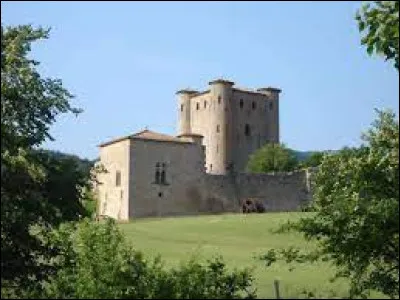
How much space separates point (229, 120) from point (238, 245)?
62.6 meters

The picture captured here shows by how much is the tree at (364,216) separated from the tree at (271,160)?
72.8 meters

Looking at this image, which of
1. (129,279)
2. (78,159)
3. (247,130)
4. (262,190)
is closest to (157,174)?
(262,190)

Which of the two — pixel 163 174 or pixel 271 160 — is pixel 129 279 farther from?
pixel 271 160

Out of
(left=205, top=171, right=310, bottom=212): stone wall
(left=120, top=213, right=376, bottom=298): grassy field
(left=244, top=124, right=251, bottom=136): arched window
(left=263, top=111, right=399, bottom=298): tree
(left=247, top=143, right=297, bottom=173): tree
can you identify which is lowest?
(left=120, top=213, right=376, bottom=298): grassy field

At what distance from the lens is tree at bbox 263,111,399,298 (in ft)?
40.9

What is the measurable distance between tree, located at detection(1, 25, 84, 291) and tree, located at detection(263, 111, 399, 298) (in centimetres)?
432

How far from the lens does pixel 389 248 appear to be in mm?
12664

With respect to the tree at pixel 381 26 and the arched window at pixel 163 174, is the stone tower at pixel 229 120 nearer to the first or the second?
the arched window at pixel 163 174

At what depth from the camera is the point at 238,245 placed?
30844 millimetres

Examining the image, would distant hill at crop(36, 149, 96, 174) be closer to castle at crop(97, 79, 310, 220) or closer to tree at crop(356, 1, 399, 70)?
tree at crop(356, 1, 399, 70)

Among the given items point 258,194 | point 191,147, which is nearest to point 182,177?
point 191,147

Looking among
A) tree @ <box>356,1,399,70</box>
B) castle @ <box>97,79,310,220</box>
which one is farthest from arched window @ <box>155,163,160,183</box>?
tree @ <box>356,1,399,70</box>

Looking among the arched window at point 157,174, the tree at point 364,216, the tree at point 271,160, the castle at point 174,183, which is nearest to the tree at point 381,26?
the tree at point 364,216

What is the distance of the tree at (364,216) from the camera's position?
12.5 m
